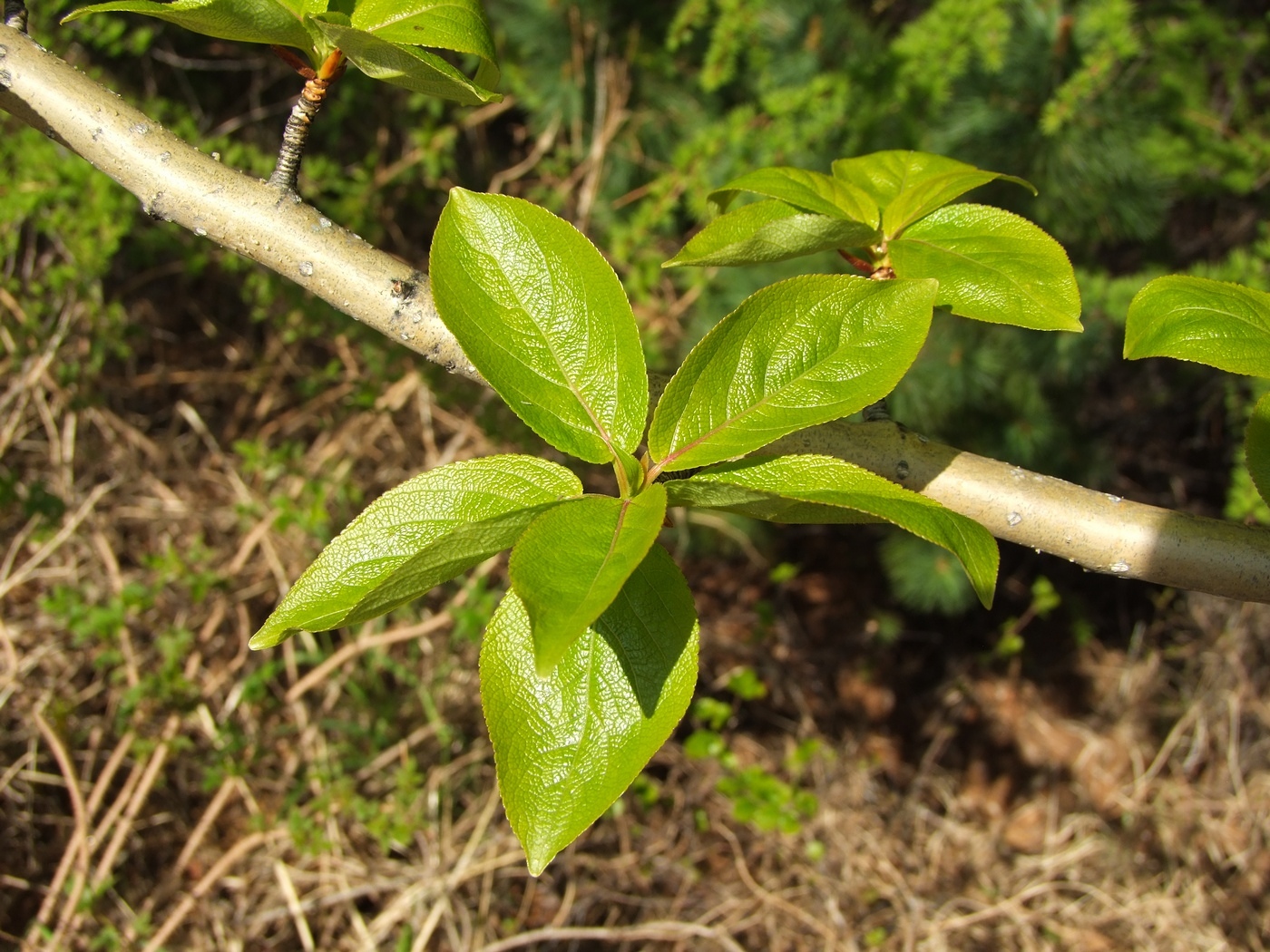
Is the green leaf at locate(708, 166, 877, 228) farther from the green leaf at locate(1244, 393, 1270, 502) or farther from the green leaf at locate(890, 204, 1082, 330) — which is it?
the green leaf at locate(1244, 393, 1270, 502)

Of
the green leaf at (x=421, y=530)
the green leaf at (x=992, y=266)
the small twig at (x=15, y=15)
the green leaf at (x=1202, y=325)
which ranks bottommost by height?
the green leaf at (x=421, y=530)

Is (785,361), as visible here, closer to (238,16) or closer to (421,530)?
(421,530)

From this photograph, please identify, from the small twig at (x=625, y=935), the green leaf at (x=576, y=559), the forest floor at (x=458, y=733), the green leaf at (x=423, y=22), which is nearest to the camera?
the green leaf at (x=576, y=559)

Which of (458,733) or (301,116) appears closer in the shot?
(301,116)

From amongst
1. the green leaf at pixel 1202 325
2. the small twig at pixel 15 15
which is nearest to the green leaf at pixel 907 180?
the green leaf at pixel 1202 325

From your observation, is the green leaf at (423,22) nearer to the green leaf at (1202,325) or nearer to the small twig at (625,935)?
the green leaf at (1202,325)

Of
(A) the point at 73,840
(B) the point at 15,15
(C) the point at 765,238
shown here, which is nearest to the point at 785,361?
(C) the point at 765,238

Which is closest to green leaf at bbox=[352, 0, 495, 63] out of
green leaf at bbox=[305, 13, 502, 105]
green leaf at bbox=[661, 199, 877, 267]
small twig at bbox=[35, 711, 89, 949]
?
green leaf at bbox=[305, 13, 502, 105]
